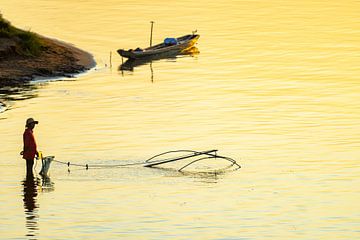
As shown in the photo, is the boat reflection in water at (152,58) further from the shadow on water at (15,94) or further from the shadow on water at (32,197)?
the shadow on water at (32,197)

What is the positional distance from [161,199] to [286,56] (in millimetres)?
39843

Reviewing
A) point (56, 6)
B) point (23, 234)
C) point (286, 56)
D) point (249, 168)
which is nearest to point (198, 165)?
point (249, 168)

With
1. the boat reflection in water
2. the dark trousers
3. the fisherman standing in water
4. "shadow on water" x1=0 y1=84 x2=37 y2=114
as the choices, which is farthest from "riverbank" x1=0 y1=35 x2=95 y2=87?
the fisherman standing in water

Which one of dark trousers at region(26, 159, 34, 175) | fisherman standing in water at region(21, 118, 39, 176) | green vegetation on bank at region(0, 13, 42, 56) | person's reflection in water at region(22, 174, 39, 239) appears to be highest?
green vegetation on bank at region(0, 13, 42, 56)

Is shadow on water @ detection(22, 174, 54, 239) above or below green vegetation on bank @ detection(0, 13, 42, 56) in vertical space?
below

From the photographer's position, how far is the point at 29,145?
3350cm

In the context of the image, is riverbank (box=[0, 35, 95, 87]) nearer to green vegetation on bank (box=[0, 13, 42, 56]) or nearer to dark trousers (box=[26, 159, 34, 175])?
green vegetation on bank (box=[0, 13, 42, 56])

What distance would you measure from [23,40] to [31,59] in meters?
2.68

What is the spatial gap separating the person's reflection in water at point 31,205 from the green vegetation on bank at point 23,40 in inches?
1018

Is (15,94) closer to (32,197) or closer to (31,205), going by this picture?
(32,197)

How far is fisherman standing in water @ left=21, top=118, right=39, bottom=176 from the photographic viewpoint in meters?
33.2

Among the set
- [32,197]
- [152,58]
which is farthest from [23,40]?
[32,197]

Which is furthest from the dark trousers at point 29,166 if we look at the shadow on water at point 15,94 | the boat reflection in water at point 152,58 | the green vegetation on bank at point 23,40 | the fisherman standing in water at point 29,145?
the boat reflection in water at point 152,58

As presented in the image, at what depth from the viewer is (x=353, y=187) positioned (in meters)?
34.6
